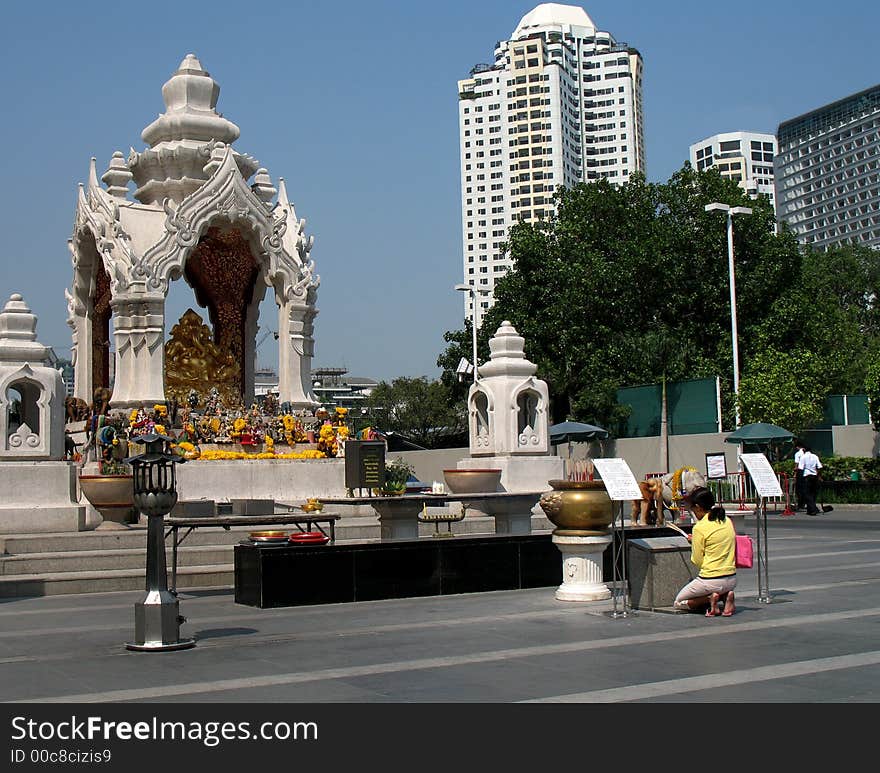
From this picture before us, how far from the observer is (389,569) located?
13.8 meters

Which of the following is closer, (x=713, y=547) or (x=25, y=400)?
(x=713, y=547)

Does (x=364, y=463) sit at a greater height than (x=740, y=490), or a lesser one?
greater

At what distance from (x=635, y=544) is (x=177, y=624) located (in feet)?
16.4

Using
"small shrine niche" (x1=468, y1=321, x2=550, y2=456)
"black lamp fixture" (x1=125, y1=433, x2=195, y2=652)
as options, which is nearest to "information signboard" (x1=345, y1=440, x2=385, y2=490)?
"small shrine niche" (x1=468, y1=321, x2=550, y2=456)

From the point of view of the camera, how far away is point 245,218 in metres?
23.8

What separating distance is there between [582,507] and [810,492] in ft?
65.0

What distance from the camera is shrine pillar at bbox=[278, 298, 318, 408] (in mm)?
24422

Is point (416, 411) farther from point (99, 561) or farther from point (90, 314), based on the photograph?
point (99, 561)

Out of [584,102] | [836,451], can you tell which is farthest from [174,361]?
[584,102]

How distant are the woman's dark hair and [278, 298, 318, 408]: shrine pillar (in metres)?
A: 13.5

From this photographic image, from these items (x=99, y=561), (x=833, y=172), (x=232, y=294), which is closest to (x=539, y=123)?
(x=833, y=172)

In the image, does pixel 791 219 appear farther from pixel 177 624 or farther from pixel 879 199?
pixel 177 624

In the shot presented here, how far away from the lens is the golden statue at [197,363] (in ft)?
81.1

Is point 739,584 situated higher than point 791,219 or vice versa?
point 791,219
